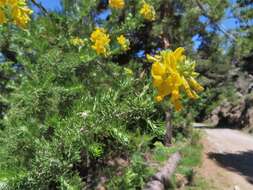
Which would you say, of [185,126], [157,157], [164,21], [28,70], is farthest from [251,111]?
[28,70]

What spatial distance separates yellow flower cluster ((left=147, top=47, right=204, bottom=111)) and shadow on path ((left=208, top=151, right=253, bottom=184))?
5383 millimetres

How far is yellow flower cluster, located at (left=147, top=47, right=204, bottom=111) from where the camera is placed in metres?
1.30

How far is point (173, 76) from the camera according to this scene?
132 cm

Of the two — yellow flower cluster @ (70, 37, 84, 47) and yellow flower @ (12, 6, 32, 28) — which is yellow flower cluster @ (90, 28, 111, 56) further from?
yellow flower @ (12, 6, 32, 28)

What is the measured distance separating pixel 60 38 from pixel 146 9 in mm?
852

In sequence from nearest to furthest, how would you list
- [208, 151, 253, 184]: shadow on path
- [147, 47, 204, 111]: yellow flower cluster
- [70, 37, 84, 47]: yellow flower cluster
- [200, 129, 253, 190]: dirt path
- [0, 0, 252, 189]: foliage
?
[147, 47, 204, 111]: yellow flower cluster
[0, 0, 252, 189]: foliage
[70, 37, 84, 47]: yellow flower cluster
[200, 129, 253, 190]: dirt path
[208, 151, 253, 184]: shadow on path

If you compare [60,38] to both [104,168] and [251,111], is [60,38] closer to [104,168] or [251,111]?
[104,168]

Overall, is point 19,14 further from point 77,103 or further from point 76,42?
point 76,42

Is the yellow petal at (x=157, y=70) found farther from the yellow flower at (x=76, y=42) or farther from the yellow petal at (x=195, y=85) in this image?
the yellow flower at (x=76, y=42)

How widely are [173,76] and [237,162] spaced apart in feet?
22.8

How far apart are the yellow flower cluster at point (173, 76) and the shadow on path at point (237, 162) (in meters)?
5.38

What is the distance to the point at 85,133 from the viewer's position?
7.70 feet

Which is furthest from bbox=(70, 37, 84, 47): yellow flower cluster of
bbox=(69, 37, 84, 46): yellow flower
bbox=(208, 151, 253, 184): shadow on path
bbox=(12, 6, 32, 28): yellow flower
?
bbox=(208, 151, 253, 184): shadow on path

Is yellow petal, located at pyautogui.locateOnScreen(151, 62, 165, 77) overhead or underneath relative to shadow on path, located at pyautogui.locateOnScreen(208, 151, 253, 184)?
overhead
